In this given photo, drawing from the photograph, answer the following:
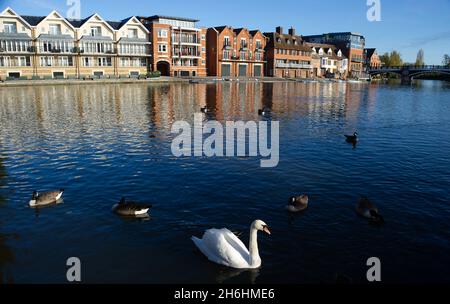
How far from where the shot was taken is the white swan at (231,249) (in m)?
9.81

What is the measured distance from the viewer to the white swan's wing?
9.80 metres

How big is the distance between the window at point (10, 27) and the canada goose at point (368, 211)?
3388 inches

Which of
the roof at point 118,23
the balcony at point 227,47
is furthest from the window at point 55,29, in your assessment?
the balcony at point 227,47

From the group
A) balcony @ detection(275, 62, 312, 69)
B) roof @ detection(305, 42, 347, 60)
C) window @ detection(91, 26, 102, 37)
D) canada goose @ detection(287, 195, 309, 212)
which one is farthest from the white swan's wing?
roof @ detection(305, 42, 347, 60)

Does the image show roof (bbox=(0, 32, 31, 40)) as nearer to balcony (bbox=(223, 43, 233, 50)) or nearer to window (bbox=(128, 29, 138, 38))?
window (bbox=(128, 29, 138, 38))

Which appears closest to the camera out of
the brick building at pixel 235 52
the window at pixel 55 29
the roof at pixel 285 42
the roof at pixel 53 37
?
the roof at pixel 53 37

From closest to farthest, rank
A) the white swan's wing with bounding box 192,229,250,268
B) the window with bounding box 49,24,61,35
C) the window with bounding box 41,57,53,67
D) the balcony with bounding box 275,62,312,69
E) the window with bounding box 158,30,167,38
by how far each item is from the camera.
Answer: the white swan's wing with bounding box 192,229,250,268 → the window with bounding box 41,57,53,67 → the window with bounding box 49,24,61,35 → the window with bounding box 158,30,167,38 → the balcony with bounding box 275,62,312,69

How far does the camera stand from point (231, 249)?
9.84 metres

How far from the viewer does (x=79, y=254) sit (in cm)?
1046

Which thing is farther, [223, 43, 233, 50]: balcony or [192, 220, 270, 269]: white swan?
[223, 43, 233, 50]: balcony

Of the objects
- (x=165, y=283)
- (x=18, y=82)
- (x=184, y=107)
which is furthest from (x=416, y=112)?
(x=18, y=82)

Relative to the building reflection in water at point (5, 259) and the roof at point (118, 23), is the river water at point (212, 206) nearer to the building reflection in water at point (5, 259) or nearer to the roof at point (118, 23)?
the building reflection in water at point (5, 259)

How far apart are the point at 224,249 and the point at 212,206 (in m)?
4.03

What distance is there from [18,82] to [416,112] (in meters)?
63.9
